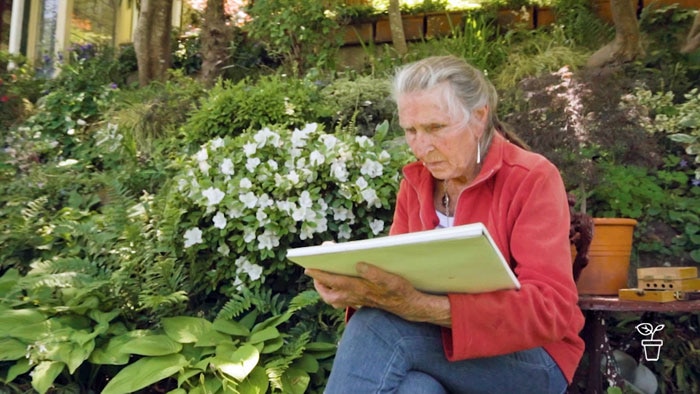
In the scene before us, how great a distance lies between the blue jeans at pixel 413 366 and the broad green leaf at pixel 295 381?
134 centimetres

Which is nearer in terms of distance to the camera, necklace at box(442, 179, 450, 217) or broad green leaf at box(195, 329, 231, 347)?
necklace at box(442, 179, 450, 217)

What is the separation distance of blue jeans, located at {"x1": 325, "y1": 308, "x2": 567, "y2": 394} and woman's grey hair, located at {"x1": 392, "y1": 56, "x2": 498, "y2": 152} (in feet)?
1.84

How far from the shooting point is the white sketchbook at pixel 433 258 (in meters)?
1.66

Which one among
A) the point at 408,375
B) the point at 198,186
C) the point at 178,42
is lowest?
the point at 408,375

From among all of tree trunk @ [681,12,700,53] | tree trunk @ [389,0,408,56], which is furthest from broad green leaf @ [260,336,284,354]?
tree trunk @ [389,0,408,56]

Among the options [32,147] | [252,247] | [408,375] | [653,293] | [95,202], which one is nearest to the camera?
[408,375]

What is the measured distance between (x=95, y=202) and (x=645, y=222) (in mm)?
3086

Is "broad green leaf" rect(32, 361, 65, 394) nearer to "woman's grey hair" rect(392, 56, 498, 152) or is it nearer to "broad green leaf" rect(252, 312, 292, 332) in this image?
"broad green leaf" rect(252, 312, 292, 332)

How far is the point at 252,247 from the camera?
143 inches

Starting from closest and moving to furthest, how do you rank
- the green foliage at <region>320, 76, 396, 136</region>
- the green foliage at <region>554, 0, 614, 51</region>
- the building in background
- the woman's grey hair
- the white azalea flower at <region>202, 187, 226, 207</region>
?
1. the woman's grey hair
2. the white azalea flower at <region>202, 187, 226, 207</region>
3. the green foliage at <region>320, 76, 396, 136</region>
4. the green foliage at <region>554, 0, 614, 51</region>
5. the building in background

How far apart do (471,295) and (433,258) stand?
20 centimetres

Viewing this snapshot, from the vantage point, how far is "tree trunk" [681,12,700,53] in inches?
214

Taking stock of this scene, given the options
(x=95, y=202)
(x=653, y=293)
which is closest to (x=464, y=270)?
(x=653, y=293)

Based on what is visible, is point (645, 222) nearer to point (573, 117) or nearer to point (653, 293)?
point (573, 117)
